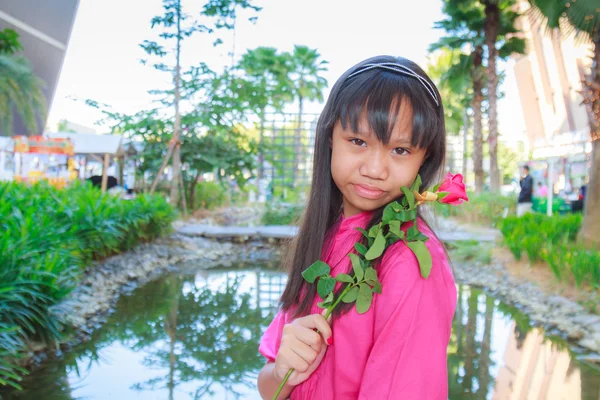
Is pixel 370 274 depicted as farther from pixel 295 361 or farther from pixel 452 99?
pixel 452 99

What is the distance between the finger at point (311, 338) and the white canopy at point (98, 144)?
1216 cm

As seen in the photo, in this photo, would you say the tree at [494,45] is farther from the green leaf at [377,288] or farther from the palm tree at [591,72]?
the green leaf at [377,288]

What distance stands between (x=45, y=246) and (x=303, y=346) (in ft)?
13.2

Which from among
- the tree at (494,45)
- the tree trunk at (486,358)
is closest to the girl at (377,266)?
the tree trunk at (486,358)

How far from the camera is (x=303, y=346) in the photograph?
0.94 metres

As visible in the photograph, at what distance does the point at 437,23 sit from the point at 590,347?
1293cm

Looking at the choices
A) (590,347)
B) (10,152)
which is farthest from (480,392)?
(10,152)

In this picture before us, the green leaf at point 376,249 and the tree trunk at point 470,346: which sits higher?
the green leaf at point 376,249

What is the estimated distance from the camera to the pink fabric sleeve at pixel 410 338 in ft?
2.65

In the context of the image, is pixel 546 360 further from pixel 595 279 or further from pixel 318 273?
pixel 318 273

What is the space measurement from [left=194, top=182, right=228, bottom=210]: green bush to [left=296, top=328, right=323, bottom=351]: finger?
1303cm

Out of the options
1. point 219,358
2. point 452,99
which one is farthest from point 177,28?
point 452,99

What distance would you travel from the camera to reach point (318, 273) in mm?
954

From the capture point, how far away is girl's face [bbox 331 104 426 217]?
993mm
